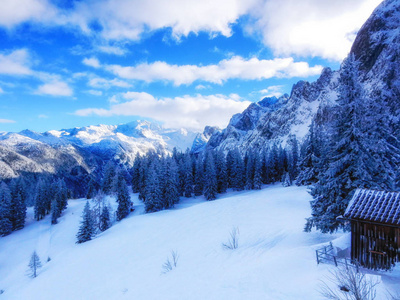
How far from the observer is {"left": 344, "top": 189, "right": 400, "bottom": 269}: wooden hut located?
39.4 ft

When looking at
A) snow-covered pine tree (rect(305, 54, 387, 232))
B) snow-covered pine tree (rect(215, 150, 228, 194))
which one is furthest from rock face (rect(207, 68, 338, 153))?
snow-covered pine tree (rect(305, 54, 387, 232))

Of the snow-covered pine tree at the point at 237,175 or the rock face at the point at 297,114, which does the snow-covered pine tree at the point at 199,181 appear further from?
the rock face at the point at 297,114

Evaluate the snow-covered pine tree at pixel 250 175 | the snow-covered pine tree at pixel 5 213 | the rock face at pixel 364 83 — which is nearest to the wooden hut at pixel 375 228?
the rock face at pixel 364 83

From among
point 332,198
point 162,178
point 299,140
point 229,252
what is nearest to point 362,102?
point 332,198

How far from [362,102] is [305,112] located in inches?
5479

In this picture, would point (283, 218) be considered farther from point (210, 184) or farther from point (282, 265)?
point (210, 184)

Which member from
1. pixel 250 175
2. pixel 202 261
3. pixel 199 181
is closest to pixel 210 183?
pixel 199 181

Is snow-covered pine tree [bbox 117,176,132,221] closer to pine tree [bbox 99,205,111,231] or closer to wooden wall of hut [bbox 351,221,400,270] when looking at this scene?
pine tree [bbox 99,205,111,231]

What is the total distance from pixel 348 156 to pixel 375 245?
553cm

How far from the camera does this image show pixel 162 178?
5397cm

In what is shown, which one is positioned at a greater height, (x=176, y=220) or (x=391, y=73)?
(x=391, y=73)

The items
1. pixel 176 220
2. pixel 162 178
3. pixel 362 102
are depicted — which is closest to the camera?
pixel 362 102

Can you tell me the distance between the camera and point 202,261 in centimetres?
1853

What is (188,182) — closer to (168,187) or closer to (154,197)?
(168,187)
